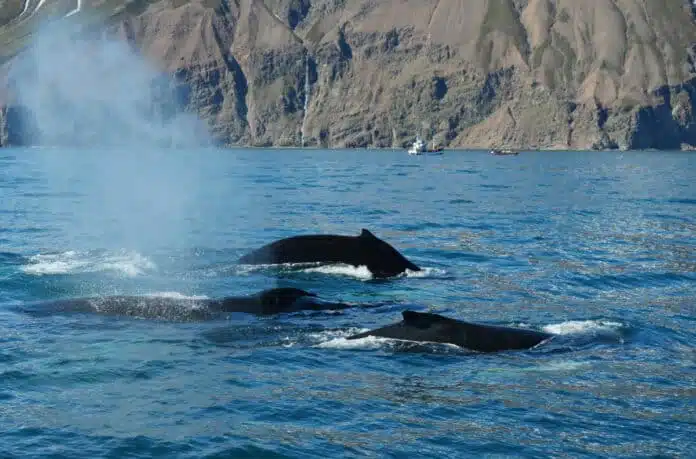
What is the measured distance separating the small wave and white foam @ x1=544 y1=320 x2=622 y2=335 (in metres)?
14.4

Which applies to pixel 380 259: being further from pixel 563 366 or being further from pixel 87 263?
pixel 563 366

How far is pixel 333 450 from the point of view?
577 inches

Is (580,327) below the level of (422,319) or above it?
below

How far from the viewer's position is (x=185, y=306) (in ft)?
77.9

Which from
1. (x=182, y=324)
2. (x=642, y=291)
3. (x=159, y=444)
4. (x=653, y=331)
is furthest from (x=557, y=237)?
(x=159, y=444)

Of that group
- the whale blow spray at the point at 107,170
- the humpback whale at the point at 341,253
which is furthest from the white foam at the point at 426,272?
the whale blow spray at the point at 107,170

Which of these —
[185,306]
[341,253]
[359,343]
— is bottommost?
[359,343]

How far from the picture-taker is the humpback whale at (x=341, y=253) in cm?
3138

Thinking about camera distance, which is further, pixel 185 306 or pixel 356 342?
pixel 185 306

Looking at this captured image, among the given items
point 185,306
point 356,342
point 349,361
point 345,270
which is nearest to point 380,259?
point 345,270

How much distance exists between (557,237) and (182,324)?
28.4m

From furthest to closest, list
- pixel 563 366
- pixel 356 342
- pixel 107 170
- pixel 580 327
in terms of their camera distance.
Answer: pixel 107 170 → pixel 580 327 → pixel 356 342 → pixel 563 366

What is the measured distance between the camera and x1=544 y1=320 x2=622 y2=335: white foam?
2248cm

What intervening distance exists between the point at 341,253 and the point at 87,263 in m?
9.05
